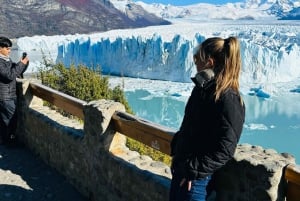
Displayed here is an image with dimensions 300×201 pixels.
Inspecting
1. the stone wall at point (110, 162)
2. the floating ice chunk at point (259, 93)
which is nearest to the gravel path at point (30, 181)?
the stone wall at point (110, 162)

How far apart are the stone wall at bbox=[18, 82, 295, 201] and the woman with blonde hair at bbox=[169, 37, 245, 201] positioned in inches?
9.3

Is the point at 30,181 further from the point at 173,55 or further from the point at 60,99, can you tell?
the point at 173,55

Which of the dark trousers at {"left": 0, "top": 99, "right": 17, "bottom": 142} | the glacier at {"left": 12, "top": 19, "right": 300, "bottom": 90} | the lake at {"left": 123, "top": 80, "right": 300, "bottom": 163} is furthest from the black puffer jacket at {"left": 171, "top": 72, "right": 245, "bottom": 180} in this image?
the glacier at {"left": 12, "top": 19, "right": 300, "bottom": 90}

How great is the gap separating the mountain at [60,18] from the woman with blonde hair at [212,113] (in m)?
75.3

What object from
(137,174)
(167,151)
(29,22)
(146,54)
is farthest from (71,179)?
(29,22)

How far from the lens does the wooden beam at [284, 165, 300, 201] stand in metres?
2.23

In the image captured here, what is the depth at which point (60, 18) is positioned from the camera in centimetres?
9300

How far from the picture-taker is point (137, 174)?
3.44 metres

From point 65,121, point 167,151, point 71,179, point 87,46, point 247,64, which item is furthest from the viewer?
point 87,46

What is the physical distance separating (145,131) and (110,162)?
58 centimetres

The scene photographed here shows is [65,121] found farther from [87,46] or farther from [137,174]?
[87,46]

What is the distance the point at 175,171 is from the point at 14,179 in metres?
2.87

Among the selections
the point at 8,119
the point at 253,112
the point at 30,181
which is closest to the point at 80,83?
the point at 8,119

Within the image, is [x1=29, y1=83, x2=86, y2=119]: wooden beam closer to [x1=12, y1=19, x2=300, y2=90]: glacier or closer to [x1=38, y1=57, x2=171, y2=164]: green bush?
[x1=38, y1=57, x2=171, y2=164]: green bush
